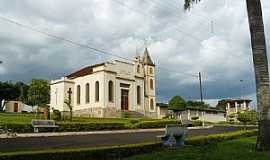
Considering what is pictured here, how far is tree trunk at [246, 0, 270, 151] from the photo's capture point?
14.0m

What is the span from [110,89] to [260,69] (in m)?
41.8

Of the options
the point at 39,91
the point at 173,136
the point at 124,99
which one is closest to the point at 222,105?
the point at 39,91

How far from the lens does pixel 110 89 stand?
182 feet

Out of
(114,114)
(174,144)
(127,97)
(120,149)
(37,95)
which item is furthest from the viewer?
(37,95)

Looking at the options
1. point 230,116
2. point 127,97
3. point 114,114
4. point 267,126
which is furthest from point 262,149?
point 230,116

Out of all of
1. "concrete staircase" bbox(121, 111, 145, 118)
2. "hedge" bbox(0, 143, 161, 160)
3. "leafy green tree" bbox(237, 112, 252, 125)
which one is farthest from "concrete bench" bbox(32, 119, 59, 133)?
"leafy green tree" bbox(237, 112, 252, 125)

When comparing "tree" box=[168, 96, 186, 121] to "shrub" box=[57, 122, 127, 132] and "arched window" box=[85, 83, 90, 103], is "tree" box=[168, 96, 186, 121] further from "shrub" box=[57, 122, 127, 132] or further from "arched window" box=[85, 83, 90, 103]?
"shrub" box=[57, 122, 127, 132]

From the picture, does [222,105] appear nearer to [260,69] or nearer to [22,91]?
[22,91]

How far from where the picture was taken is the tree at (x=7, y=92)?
247ft

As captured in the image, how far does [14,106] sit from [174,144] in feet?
196

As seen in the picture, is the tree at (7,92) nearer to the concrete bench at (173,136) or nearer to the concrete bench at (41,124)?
the concrete bench at (41,124)

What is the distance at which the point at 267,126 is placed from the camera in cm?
1400

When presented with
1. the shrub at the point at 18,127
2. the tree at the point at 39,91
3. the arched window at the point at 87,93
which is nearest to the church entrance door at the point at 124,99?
the arched window at the point at 87,93

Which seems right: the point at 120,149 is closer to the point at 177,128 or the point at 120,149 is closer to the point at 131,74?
the point at 177,128
